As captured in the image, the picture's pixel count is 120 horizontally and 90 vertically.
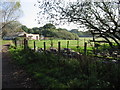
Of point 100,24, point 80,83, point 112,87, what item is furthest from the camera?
point 100,24

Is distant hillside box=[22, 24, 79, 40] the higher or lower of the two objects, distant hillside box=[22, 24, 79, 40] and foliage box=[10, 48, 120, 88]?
the higher

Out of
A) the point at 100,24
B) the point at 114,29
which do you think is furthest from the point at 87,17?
the point at 114,29

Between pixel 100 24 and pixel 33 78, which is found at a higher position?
pixel 100 24

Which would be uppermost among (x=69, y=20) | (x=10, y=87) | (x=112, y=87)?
(x=69, y=20)

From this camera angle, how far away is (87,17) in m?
9.07

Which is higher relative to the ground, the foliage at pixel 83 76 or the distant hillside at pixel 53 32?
the distant hillside at pixel 53 32

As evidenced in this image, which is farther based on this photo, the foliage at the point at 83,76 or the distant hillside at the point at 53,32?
the distant hillside at the point at 53,32

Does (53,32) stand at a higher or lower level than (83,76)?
higher

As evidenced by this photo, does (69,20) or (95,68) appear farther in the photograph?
(69,20)

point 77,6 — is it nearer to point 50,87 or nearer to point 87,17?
point 87,17

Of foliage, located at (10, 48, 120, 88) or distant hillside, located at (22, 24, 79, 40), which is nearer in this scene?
foliage, located at (10, 48, 120, 88)

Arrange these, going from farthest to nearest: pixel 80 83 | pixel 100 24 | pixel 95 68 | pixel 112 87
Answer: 1. pixel 100 24
2. pixel 95 68
3. pixel 80 83
4. pixel 112 87

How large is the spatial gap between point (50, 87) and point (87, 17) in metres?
6.26

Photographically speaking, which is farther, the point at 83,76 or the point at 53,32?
the point at 53,32
